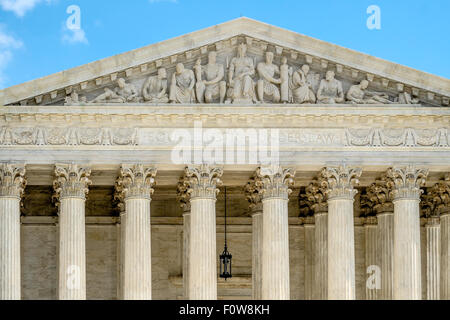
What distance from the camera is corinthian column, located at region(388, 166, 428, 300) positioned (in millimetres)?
57094

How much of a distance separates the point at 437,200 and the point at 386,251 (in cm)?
311

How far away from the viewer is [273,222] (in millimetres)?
57375

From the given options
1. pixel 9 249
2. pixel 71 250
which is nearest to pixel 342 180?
pixel 71 250

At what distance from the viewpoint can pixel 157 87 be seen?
57.5m

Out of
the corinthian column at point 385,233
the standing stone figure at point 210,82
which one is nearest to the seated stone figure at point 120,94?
the standing stone figure at point 210,82

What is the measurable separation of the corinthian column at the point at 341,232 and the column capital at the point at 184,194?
5.44 metres

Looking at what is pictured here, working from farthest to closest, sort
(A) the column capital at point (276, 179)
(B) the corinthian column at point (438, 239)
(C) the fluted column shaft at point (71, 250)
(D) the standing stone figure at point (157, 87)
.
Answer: (B) the corinthian column at point (438, 239), (A) the column capital at point (276, 179), (D) the standing stone figure at point (157, 87), (C) the fluted column shaft at point (71, 250)

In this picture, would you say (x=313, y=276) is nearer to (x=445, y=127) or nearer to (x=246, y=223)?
(x=246, y=223)

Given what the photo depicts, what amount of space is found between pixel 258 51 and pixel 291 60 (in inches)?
53.1

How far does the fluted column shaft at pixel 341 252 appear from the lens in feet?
187

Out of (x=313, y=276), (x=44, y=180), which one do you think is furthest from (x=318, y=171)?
(x=44, y=180)

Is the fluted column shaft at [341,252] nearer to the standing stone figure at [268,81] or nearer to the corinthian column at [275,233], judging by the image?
the corinthian column at [275,233]
